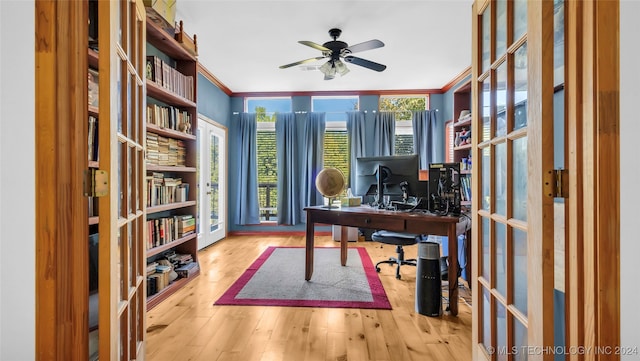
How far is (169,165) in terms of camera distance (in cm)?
284

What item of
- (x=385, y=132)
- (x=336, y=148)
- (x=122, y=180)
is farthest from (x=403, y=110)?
(x=122, y=180)

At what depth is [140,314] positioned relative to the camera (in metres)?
1.46

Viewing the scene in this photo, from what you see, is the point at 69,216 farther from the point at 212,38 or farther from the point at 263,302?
the point at 212,38

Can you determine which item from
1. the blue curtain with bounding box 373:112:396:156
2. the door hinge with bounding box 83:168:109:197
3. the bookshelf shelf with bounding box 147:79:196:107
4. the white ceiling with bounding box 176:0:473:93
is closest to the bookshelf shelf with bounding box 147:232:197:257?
the bookshelf shelf with bounding box 147:79:196:107

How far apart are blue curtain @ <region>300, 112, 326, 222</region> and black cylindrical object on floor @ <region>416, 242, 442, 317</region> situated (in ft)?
10.6

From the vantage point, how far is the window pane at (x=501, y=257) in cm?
119

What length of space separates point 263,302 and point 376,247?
2.42m

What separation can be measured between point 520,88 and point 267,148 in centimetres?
472

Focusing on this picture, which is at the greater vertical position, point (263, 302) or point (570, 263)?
point (570, 263)

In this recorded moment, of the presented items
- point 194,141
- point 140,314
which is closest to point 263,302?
point 140,314

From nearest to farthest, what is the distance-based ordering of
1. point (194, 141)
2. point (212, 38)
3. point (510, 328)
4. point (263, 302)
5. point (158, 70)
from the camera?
1. point (510, 328)
2. point (263, 302)
3. point (158, 70)
4. point (194, 141)
5. point (212, 38)

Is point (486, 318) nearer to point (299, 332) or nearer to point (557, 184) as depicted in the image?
point (557, 184)

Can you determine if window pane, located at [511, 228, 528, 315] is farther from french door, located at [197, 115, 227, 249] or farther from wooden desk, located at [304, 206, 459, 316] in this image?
french door, located at [197, 115, 227, 249]

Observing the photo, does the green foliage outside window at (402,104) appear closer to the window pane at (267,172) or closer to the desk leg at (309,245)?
the window pane at (267,172)
